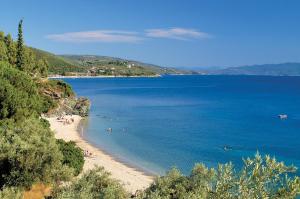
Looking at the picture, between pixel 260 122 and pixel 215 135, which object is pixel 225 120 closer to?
pixel 260 122

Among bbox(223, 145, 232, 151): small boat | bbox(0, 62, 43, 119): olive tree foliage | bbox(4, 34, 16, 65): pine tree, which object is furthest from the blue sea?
bbox(4, 34, 16, 65): pine tree

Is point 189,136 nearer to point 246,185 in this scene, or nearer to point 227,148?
point 227,148

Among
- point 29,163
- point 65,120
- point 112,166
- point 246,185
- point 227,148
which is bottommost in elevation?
point 112,166

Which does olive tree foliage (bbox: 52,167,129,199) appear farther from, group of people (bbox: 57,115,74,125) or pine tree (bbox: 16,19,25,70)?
pine tree (bbox: 16,19,25,70)

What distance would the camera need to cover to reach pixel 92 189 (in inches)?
878

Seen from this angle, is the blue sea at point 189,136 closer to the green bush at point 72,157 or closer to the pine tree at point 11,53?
the green bush at point 72,157

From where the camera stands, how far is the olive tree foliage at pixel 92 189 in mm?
18111

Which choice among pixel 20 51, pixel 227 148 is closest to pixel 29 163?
pixel 227 148

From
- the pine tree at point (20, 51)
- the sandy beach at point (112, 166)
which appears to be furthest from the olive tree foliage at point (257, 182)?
the pine tree at point (20, 51)

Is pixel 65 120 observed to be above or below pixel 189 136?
above

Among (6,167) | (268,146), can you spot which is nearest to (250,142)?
(268,146)

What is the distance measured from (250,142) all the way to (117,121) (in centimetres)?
3383

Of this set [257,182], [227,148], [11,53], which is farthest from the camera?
[11,53]

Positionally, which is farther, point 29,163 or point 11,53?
point 11,53
